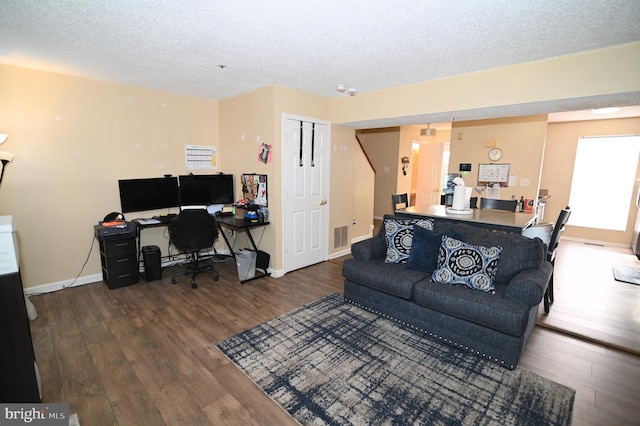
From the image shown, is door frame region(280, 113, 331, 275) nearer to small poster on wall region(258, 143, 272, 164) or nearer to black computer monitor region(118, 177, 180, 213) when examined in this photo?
small poster on wall region(258, 143, 272, 164)

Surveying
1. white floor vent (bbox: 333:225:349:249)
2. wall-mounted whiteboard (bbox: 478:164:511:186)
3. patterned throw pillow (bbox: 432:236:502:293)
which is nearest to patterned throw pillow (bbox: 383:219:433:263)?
patterned throw pillow (bbox: 432:236:502:293)

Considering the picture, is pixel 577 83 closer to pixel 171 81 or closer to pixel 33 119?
pixel 171 81

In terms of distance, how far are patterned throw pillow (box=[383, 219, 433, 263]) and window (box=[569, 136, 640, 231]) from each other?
522 cm

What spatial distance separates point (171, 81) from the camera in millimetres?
3645

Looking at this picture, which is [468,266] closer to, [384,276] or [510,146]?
[384,276]

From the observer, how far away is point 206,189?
442cm

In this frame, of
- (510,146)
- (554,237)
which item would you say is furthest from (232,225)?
(510,146)

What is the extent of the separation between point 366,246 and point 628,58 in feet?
9.00

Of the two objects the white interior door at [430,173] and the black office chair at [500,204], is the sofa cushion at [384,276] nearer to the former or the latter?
the black office chair at [500,204]

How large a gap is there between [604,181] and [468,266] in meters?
5.67

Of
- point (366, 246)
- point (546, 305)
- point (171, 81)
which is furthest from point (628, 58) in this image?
point (171, 81)

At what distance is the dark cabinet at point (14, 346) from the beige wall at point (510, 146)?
238 inches

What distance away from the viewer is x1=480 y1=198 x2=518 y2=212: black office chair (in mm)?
4284

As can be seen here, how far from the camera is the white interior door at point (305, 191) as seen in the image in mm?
4020
